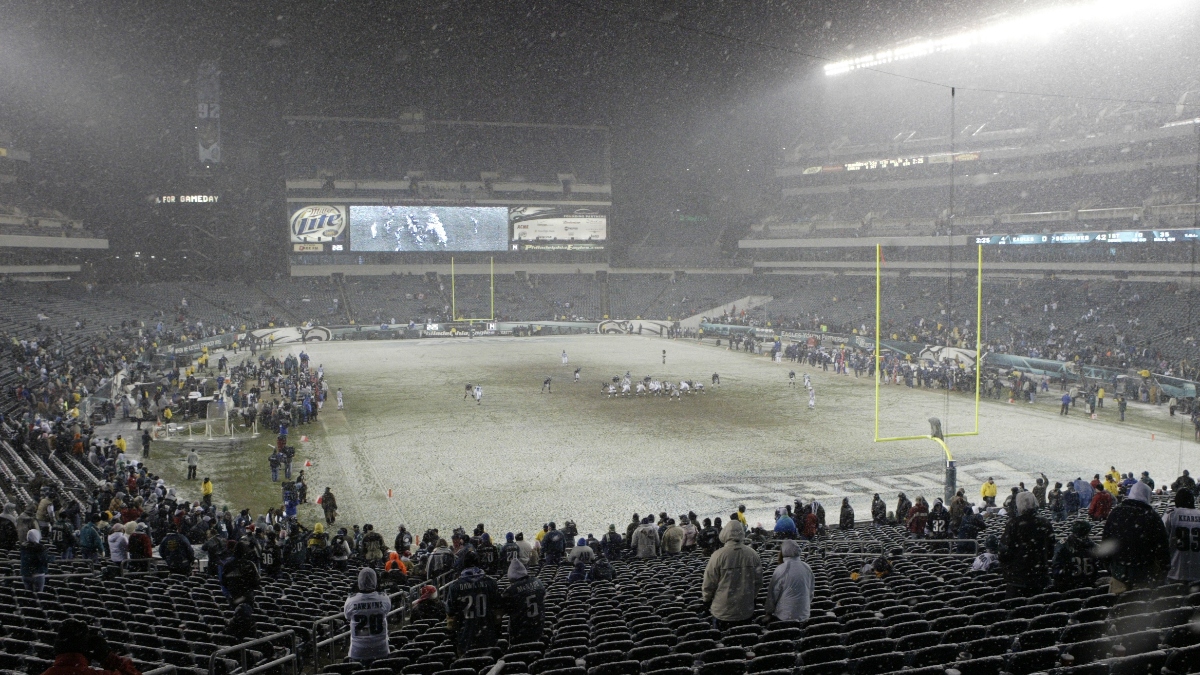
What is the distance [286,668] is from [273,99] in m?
67.3

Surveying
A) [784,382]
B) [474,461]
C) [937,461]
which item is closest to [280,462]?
[474,461]

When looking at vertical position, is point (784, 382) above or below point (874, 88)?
below

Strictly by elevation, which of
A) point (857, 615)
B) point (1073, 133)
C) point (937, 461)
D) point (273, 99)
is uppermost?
point (273, 99)

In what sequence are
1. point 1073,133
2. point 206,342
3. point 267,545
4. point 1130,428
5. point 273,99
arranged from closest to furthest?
point 267,545
point 1130,428
point 206,342
point 1073,133
point 273,99

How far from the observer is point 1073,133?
56.0 meters

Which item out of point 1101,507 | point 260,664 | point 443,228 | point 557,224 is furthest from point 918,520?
point 557,224

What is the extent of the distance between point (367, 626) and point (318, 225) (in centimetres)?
6859

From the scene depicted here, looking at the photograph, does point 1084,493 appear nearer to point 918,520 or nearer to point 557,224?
point 918,520

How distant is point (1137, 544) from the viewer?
6.16 metres

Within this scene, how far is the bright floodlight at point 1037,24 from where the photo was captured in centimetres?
4797

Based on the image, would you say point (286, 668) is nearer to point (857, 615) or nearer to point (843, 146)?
point (857, 615)

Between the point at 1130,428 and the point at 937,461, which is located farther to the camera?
the point at 1130,428

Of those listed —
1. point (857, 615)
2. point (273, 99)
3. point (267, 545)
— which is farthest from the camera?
point (273, 99)

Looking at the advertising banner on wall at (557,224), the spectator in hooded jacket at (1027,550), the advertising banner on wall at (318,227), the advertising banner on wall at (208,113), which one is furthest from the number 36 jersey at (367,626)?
the advertising banner on wall at (557,224)
